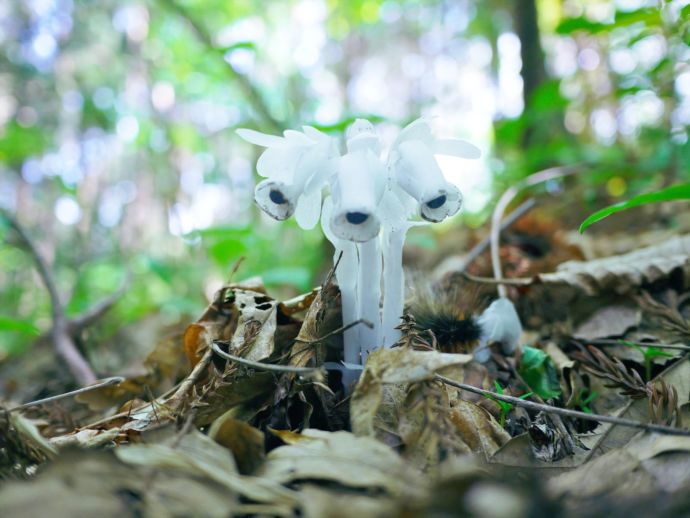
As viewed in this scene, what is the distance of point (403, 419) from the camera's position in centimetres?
107

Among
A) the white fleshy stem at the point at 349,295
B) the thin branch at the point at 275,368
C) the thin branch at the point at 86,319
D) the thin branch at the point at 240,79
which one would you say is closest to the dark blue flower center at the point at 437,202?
the white fleshy stem at the point at 349,295

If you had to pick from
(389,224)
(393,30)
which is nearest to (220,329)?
(389,224)

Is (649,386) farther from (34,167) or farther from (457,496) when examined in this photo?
(34,167)

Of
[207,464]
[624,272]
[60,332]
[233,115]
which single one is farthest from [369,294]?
[233,115]

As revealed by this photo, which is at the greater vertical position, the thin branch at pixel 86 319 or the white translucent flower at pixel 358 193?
the white translucent flower at pixel 358 193

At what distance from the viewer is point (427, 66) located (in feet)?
61.7

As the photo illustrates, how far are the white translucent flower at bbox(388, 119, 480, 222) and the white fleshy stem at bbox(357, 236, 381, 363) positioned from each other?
0.61 feet

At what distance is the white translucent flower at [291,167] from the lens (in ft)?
3.98

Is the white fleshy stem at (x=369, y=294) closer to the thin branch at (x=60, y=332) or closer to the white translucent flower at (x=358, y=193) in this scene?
the white translucent flower at (x=358, y=193)

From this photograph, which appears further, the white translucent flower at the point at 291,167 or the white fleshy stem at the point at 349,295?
the white fleshy stem at the point at 349,295

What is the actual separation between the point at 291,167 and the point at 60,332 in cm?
202

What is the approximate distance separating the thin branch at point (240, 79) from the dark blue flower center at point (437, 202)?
9.84 ft

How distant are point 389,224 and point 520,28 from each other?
12.2ft

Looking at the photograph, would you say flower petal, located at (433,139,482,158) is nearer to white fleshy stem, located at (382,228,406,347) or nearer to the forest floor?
white fleshy stem, located at (382,228,406,347)
